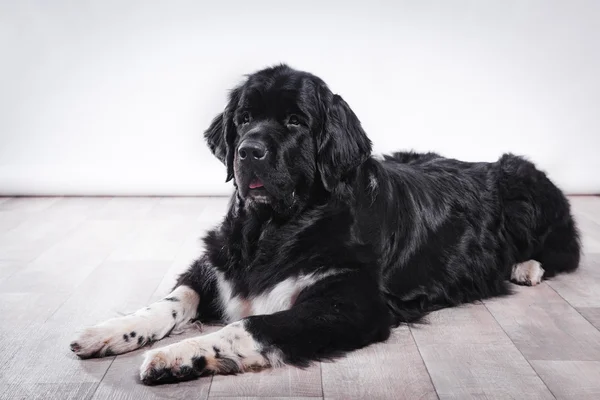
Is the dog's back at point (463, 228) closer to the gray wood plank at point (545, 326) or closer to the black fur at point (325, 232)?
the black fur at point (325, 232)

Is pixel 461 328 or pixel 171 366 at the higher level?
pixel 171 366

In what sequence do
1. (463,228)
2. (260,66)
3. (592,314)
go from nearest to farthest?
(592,314), (463,228), (260,66)

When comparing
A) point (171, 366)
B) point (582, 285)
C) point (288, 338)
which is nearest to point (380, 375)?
point (288, 338)

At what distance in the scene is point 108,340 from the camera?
9.93 ft

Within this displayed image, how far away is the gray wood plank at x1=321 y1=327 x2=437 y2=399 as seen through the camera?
2703 mm

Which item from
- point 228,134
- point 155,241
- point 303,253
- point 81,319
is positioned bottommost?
point 155,241

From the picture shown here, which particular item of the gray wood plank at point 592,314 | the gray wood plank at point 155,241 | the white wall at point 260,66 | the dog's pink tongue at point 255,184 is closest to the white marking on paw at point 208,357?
the dog's pink tongue at point 255,184

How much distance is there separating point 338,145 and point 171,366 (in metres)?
1.20

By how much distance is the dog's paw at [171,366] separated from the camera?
272cm

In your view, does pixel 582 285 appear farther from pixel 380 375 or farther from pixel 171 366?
pixel 171 366

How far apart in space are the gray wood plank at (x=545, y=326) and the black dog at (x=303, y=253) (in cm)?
19

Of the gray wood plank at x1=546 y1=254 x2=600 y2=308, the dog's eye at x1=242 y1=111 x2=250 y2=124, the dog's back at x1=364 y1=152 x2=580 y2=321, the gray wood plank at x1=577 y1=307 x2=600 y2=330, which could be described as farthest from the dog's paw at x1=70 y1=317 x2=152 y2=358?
the gray wood plank at x1=546 y1=254 x2=600 y2=308

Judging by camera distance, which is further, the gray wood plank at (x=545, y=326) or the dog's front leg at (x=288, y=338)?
the gray wood plank at (x=545, y=326)

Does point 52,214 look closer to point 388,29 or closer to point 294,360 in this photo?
point 388,29
